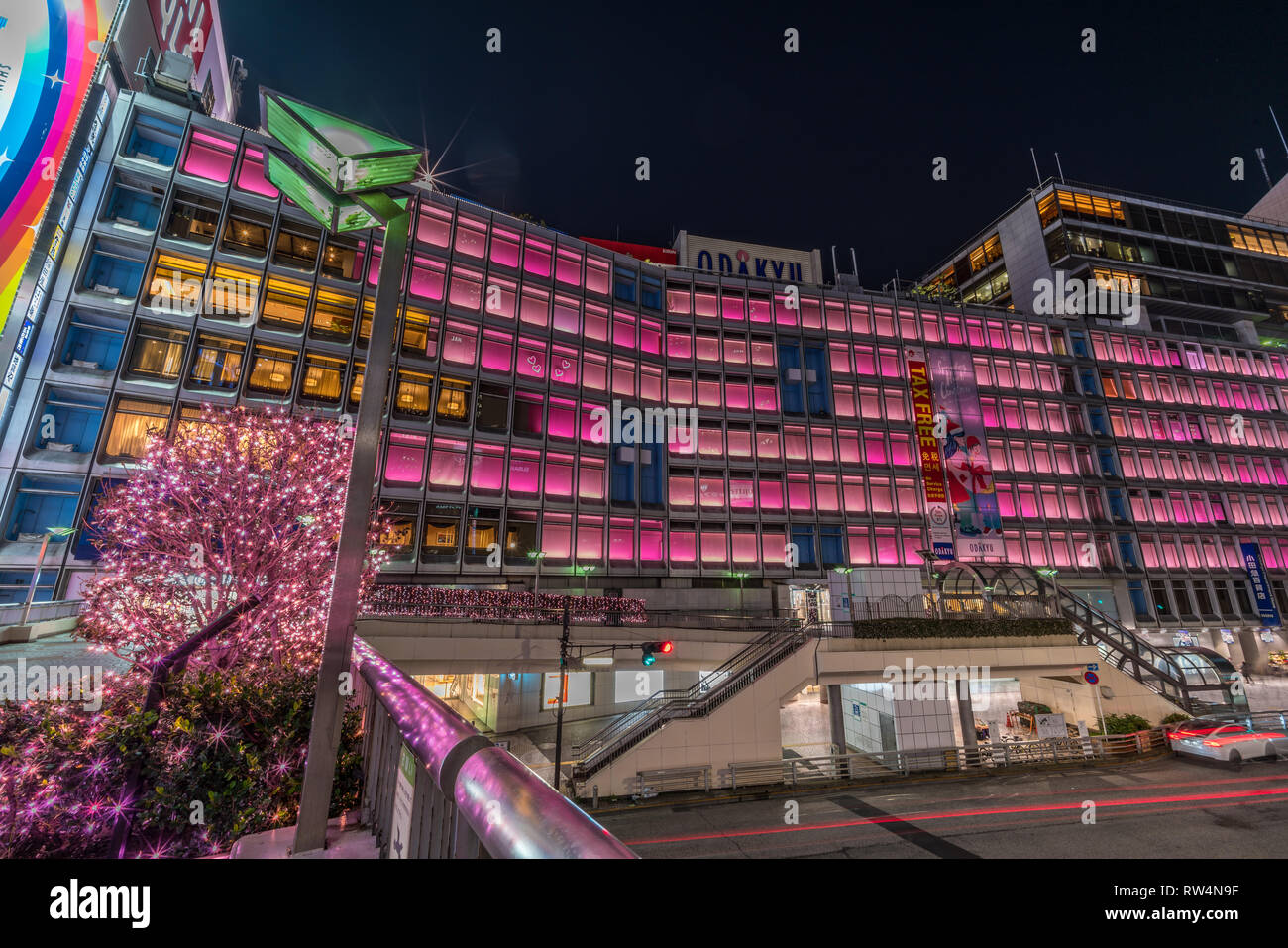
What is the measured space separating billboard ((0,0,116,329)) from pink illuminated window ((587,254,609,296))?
25816mm

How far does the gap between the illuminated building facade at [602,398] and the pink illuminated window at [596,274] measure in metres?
0.22

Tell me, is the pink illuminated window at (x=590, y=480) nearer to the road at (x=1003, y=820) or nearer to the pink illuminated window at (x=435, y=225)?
the pink illuminated window at (x=435, y=225)

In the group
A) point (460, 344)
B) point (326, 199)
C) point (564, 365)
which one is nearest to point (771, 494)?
point (564, 365)

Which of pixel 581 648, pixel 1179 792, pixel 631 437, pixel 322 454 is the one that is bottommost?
pixel 1179 792

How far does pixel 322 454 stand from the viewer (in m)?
16.4

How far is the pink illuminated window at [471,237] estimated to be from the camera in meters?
34.3

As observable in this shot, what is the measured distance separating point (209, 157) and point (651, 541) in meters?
32.2

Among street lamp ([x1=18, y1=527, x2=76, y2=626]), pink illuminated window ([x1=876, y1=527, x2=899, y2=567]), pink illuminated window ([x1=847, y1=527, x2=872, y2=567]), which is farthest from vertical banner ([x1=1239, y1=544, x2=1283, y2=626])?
street lamp ([x1=18, y1=527, x2=76, y2=626])

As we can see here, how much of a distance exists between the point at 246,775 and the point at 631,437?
103ft

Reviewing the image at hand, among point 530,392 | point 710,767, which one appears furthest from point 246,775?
point 530,392

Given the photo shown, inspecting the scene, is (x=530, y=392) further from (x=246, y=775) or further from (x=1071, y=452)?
(x=1071, y=452)

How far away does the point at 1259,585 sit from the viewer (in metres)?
42.8

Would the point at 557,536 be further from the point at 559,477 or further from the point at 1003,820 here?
the point at 1003,820

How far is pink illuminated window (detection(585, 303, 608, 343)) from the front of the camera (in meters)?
37.2
